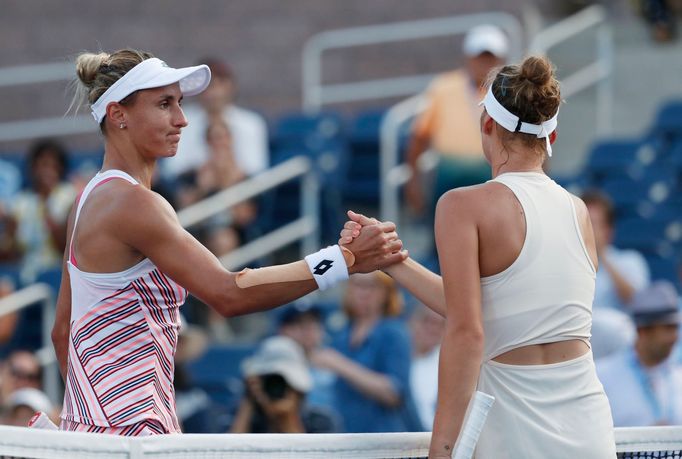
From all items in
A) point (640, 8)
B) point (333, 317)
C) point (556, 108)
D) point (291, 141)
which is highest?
point (556, 108)

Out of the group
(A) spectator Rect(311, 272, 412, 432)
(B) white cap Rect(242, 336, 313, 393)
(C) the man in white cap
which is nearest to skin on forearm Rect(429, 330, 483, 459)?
(B) white cap Rect(242, 336, 313, 393)

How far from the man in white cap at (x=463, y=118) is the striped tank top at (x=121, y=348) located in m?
4.53

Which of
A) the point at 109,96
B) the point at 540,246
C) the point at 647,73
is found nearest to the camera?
the point at 540,246

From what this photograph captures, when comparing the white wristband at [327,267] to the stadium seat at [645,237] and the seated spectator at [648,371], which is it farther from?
the stadium seat at [645,237]

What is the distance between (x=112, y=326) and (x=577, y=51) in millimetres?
8020

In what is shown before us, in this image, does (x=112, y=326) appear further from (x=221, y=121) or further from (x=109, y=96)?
(x=221, y=121)

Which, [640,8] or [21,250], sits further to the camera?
[640,8]

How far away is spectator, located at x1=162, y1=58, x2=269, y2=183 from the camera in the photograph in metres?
8.95

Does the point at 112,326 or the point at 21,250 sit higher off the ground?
the point at 112,326

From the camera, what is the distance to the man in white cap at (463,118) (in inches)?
317

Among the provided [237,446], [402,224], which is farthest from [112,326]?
[402,224]

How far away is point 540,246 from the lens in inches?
129

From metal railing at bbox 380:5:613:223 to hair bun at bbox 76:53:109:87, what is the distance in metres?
5.53

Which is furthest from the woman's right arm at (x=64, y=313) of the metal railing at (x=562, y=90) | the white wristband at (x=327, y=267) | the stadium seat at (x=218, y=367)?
the metal railing at (x=562, y=90)
